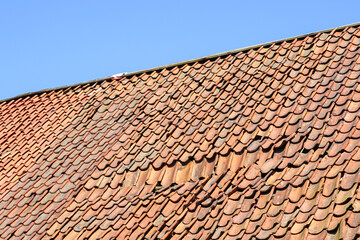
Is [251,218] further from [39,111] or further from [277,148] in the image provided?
[39,111]

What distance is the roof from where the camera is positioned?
6961 millimetres

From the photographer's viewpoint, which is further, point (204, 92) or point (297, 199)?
point (204, 92)

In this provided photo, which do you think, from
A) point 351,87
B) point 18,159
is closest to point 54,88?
point 18,159

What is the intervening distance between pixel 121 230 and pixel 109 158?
1805 millimetres

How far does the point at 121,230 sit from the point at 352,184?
9.73 ft

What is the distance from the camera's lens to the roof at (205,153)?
274 inches

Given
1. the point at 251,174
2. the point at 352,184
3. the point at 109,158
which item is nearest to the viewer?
the point at 352,184

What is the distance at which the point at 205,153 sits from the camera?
28.0 feet

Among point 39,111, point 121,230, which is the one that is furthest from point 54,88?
point 121,230

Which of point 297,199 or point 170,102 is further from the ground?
point 297,199

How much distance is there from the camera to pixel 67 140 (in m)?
10.5

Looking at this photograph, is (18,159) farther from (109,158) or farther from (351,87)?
(351,87)

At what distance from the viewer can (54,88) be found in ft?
43.1

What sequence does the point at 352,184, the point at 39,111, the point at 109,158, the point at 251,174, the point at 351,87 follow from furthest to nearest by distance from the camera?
1. the point at 39,111
2. the point at 109,158
3. the point at 351,87
4. the point at 251,174
5. the point at 352,184
